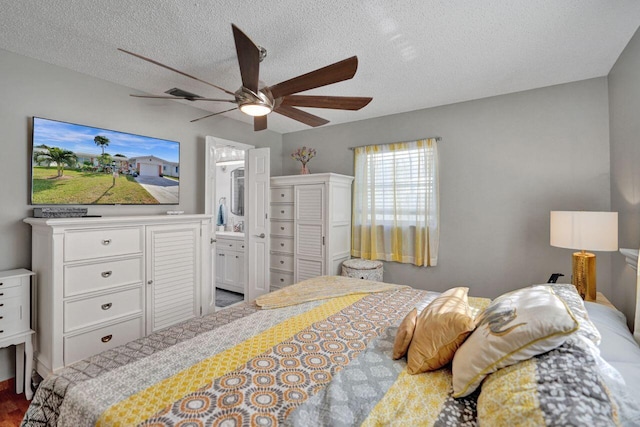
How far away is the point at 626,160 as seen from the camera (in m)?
2.30

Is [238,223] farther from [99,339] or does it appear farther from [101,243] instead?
[99,339]

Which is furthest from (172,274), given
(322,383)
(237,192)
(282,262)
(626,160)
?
(626,160)

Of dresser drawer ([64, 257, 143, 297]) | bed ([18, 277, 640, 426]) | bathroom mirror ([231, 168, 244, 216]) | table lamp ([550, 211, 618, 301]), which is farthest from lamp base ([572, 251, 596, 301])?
bathroom mirror ([231, 168, 244, 216])

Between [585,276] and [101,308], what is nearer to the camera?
[585,276]

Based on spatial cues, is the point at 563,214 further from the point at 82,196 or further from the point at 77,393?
the point at 82,196

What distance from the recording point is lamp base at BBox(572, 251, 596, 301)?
217cm

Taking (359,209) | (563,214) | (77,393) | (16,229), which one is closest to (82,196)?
(16,229)

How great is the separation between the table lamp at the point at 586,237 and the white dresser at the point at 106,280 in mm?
3178

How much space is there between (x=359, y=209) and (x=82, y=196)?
2.99 m

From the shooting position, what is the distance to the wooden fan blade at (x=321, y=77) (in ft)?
5.64

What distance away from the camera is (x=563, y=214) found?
7.51ft

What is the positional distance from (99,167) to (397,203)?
3.15m

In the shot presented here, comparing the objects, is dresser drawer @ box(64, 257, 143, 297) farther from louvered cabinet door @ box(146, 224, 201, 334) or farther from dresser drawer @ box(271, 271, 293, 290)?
dresser drawer @ box(271, 271, 293, 290)

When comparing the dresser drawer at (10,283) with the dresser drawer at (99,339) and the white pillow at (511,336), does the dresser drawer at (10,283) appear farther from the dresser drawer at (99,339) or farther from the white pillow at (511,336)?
the white pillow at (511,336)
